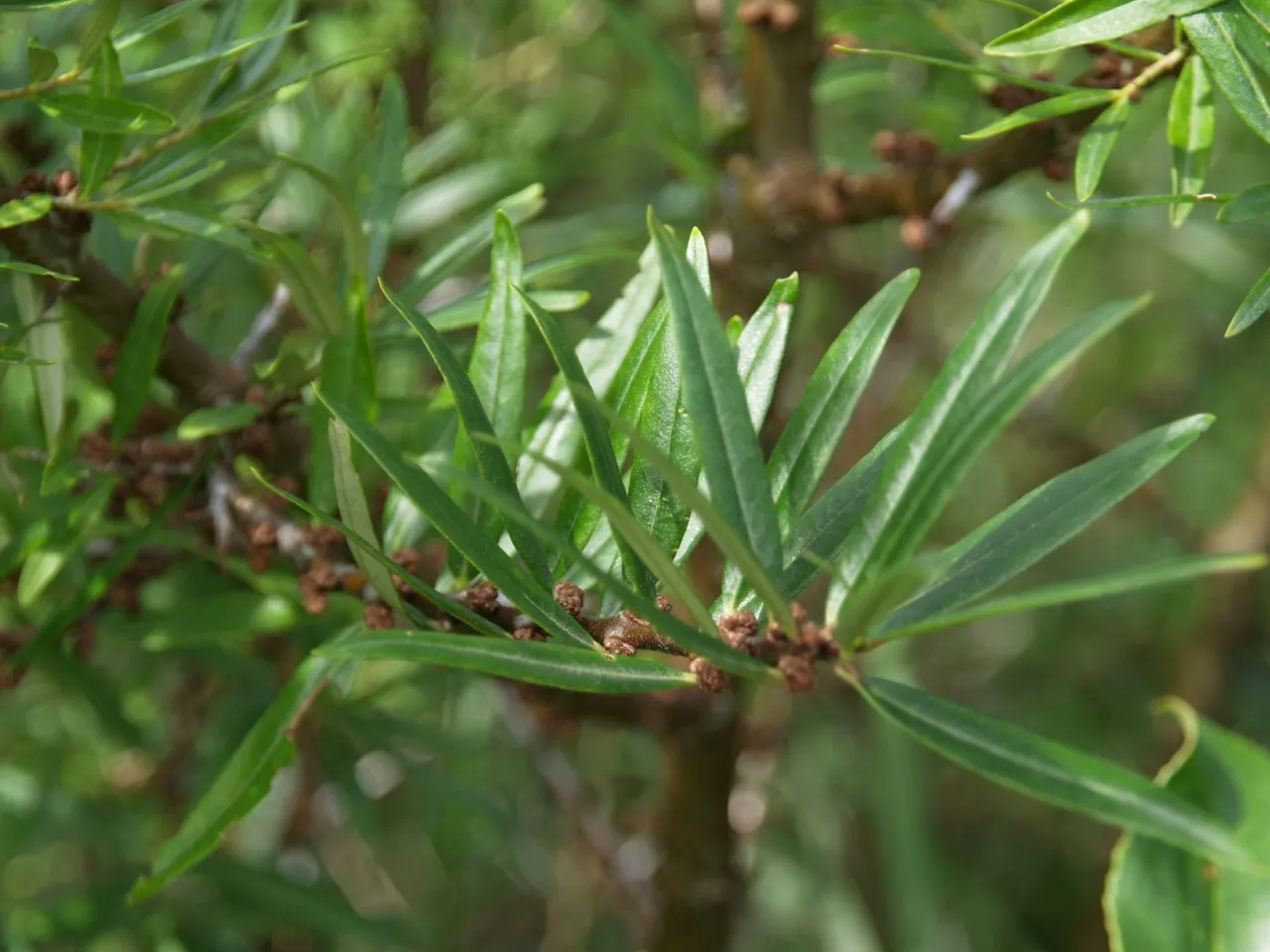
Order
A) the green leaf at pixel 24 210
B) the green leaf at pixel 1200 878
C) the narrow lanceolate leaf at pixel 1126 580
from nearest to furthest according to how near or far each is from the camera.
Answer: the narrow lanceolate leaf at pixel 1126 580 → the green leaf at pixel 24 210 → the green leaf at pixel 1200 878

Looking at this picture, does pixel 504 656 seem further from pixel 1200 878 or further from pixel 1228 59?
pixel 1200 878

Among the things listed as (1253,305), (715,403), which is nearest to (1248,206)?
(1253,305)

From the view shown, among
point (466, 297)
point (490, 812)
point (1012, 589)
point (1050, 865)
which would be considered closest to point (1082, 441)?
point (1012, 589)

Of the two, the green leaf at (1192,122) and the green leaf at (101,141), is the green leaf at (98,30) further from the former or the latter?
the green leaf at (1192,122)

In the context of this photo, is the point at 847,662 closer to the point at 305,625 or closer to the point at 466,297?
the point at 466,297

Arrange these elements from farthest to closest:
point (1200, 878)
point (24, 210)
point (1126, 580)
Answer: point (1200, 878)
point (24, 210)
point (1126, 580)

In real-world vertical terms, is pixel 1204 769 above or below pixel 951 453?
below

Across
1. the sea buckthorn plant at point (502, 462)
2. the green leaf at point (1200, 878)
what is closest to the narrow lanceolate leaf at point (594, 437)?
the sea buckthorn plant at point (502, 462)
